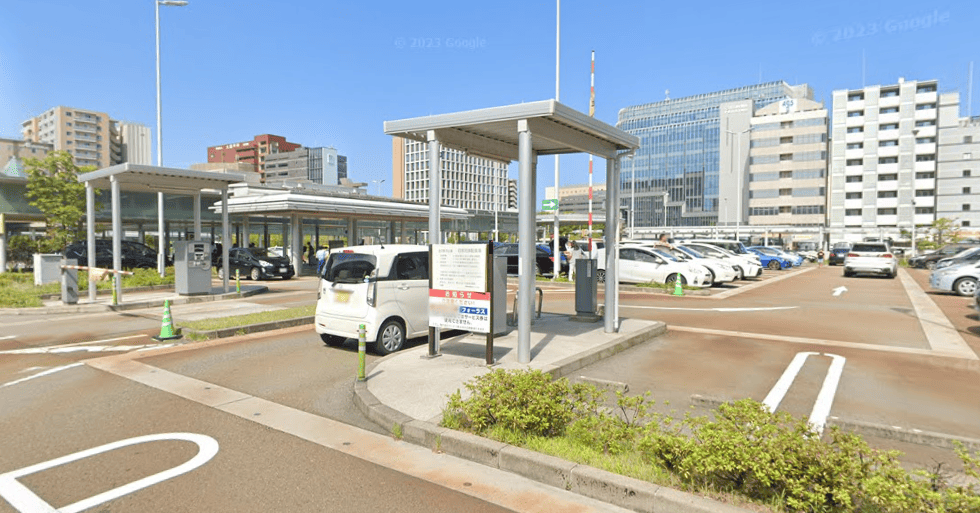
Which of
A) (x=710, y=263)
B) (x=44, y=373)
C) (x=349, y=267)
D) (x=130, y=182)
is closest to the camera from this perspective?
(x=44, y=373)

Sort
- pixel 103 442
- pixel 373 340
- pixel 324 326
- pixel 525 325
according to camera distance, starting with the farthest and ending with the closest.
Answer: pixel 324 326, pixel 373 340, pixel 525 325, pixel 103 442

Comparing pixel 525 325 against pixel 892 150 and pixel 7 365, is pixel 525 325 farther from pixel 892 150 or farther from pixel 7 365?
pixel 892 150

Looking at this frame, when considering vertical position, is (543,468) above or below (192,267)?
below

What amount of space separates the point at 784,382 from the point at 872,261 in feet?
79.6

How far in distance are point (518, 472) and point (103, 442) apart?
12.6 feet

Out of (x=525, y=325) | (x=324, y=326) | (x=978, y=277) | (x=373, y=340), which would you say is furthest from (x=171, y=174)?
(x=978, y=277)

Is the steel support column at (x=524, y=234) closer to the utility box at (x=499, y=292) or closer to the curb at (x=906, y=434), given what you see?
the utility box at (x=499, y=292)

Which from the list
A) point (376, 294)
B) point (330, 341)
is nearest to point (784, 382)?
point (376, 294)

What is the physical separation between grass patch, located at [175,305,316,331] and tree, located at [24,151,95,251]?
2206 centimetres

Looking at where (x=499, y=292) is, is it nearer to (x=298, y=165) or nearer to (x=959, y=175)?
(x=959, y=175)

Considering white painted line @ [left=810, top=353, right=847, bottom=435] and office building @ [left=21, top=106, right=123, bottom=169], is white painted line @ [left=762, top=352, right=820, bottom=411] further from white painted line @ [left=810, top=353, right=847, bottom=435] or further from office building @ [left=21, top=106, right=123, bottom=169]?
office building @ [left=21, top=106, right=123, bottom=169]

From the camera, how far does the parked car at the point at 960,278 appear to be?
55.4 feet

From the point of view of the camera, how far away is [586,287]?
10.8 m

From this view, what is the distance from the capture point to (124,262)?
2805cm
